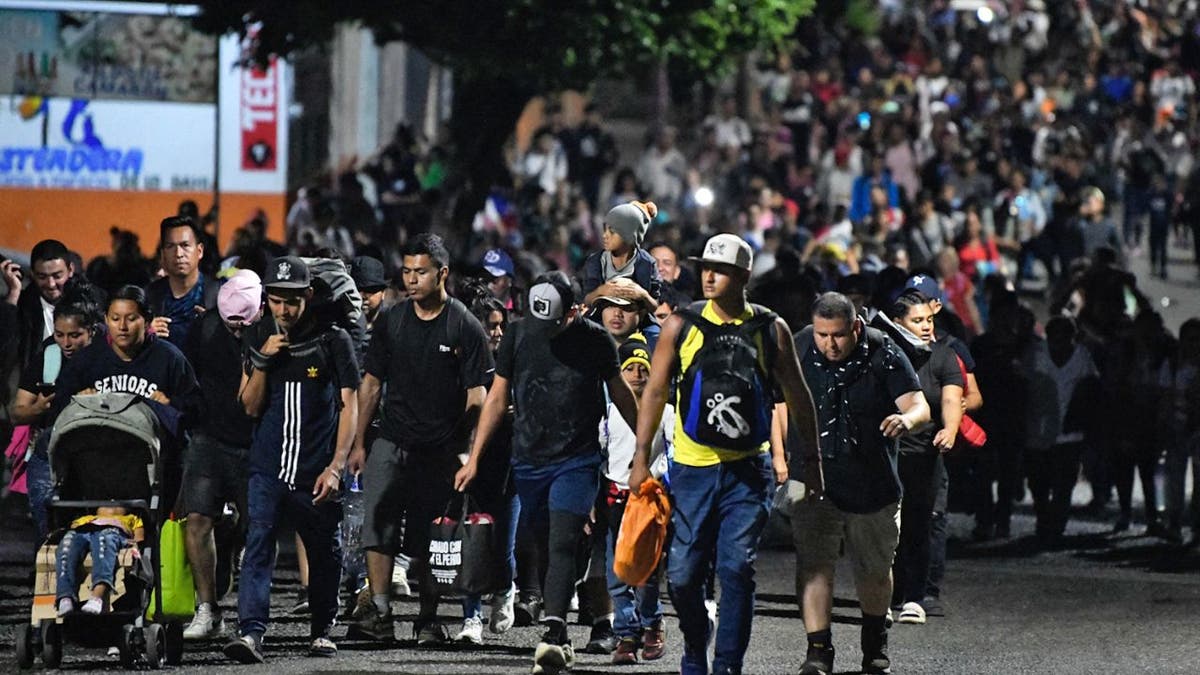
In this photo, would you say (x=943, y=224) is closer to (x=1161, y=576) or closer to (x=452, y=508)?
(x=1161, y=576)

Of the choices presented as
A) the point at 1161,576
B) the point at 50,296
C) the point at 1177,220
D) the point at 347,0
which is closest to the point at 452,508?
the point at 50,296

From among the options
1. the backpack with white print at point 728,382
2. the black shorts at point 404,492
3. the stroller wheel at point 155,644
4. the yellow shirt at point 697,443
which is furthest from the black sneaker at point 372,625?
the backpack with white print at point 728,382

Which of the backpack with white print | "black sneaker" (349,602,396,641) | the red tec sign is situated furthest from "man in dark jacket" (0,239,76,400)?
the red tec sign

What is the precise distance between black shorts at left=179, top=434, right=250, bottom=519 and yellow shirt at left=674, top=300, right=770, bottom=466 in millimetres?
2523

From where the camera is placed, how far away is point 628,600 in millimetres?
11266

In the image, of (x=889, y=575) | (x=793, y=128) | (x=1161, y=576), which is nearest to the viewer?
(x=889, y=575)

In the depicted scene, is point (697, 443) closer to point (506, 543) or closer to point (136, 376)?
point (506, 543)

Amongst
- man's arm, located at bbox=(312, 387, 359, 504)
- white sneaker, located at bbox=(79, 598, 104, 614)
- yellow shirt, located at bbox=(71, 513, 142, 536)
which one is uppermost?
man's arm, located at bbox=(312, 387, 359, 504)

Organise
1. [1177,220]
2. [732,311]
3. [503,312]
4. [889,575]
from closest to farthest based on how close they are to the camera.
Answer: [732,311] → [889,575] → [503,312] → [1177,220]

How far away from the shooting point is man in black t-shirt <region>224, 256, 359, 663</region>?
11.0 metres

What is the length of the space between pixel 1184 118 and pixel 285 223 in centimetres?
1534

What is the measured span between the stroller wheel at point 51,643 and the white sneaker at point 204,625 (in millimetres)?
1083

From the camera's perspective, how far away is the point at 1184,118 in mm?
35438

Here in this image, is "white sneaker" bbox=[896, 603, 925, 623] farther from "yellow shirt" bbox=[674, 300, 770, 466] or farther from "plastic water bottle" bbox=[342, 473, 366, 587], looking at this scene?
"yellow shirt" bbox=[674, 300, 770, 466]
